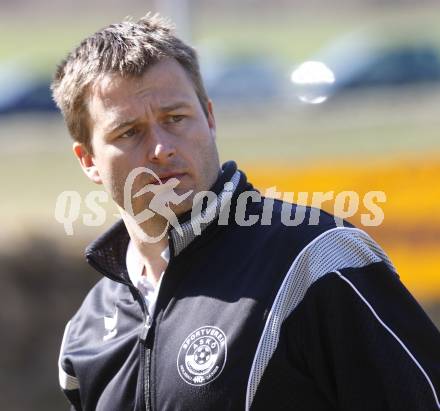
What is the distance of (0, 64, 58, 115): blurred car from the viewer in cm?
2352

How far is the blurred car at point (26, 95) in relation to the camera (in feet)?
77.2

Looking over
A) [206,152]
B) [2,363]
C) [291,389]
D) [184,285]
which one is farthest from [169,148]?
[2,363]

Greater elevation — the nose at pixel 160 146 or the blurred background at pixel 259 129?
the blurred background at pixel 259 129

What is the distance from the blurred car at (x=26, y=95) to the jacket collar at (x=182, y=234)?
65.4 ft

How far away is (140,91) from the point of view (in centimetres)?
267

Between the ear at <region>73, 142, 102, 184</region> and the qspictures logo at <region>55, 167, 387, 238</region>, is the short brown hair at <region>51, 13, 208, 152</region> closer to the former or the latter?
the ear at <region>73, 142, 102, 184</region>

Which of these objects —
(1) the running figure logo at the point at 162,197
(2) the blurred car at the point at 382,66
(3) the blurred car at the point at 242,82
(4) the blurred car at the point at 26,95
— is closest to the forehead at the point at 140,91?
(1) the running figure logo at the point at 162,197

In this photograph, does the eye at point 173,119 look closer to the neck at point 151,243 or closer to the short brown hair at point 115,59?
the short brown hair at point 115,59

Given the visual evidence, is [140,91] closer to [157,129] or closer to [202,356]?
[157,129]

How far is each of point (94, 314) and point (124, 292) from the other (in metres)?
0.13

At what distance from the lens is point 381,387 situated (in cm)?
228

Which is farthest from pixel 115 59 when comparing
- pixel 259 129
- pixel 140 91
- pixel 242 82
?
pixel 242 82

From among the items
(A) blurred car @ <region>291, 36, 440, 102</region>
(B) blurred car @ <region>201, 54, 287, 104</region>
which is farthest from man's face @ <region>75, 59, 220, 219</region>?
(B) blurred car @ <region>201, 54, 287, 104</region>

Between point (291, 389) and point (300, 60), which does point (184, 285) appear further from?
point (300, 60)
